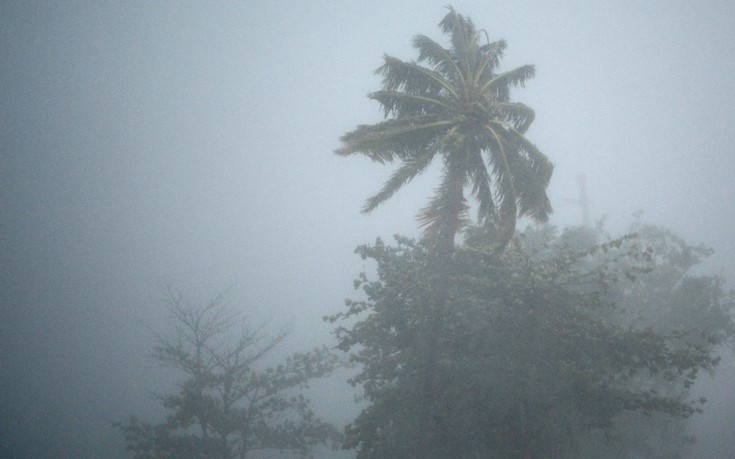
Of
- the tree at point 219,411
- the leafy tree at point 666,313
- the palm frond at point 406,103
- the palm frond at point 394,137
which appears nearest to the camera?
the palm frond at point 394,137

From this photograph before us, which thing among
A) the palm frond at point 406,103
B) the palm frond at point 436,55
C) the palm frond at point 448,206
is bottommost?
the palm frond at point 448,206

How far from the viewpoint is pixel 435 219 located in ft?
26.7

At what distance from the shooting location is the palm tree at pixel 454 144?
821 cm

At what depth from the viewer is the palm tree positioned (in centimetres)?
821

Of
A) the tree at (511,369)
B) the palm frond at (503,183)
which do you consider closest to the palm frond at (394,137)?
the palm frond at (503,183)

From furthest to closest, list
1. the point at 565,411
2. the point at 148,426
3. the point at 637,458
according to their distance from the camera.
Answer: the point at 637,458, the point at 148,426, the point at 565,411

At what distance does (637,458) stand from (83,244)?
114 metres

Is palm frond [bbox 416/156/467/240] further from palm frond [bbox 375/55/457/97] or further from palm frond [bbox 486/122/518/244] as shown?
palm frond [bbox 375/55/457/97]

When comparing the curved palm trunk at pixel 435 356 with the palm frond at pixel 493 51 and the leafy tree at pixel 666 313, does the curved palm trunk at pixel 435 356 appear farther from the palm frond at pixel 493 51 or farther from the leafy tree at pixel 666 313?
the leafy tree at pixel 666 313

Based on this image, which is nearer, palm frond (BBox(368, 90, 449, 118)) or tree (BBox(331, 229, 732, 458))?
tree (BBox(331, 229, 732, 458))

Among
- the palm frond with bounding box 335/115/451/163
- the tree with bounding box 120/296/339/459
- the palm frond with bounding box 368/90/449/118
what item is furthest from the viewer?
the tree with bounding box 120/296/339/459

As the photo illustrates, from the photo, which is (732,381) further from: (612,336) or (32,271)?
(32,271)

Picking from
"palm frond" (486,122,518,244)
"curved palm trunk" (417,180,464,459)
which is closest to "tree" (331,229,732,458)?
"curved palm trunk" (417,180,464,459)

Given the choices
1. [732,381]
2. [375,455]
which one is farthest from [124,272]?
[732,381]
